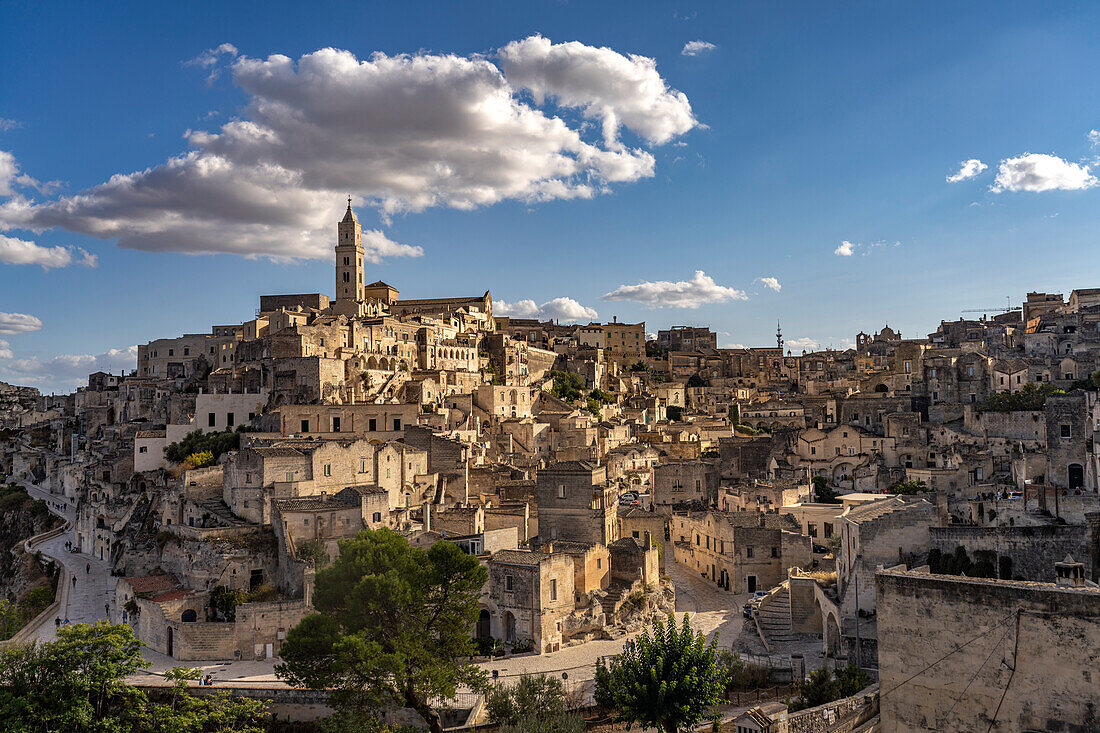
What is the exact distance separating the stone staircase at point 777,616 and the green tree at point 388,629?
1219 cm

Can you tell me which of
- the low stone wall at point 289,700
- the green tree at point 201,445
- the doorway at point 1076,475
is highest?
the green tree at point 201,445

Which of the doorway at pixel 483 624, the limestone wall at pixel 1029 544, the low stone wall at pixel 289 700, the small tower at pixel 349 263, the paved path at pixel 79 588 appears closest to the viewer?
the limestone wall at pixel 1029 544

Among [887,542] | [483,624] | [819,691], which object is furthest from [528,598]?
[887,542]

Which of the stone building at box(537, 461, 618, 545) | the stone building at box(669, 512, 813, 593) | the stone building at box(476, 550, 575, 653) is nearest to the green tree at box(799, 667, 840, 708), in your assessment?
the stone building at box(476, 550, 575, 653)

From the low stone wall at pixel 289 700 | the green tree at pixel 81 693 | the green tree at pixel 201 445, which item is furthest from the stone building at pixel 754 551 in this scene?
the green tree at pixel 201 445

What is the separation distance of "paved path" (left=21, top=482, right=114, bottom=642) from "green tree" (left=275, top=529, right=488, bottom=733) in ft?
47.6

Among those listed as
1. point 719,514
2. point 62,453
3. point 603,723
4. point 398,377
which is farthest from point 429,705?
point 62,453

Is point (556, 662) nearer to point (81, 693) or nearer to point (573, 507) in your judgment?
point (573, 507)

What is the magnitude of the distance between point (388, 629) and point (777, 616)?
15811 mm

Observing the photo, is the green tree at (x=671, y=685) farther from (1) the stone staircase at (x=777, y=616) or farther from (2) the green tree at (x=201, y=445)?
(2) the green tree at (x=201, y=445)

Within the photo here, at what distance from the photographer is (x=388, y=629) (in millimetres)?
23188

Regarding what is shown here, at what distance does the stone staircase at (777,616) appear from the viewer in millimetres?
29359

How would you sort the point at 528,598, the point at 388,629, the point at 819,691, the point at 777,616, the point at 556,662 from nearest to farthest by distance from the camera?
1. the point at 819,691
2. the point at 388,629
3. the point at 556,662
4. the point at 528,598
5. the point at 777,616

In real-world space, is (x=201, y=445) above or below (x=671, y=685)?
above
